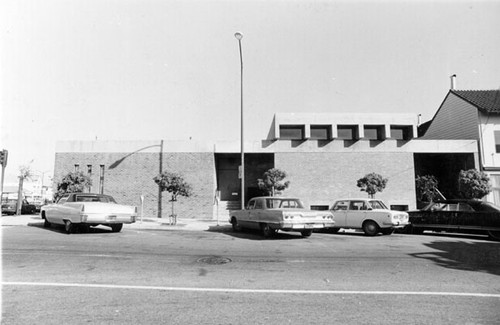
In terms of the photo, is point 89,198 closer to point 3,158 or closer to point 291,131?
point 3,158

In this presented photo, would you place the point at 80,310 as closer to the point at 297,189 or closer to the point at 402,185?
the point at 297,189

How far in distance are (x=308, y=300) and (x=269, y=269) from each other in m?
2.08

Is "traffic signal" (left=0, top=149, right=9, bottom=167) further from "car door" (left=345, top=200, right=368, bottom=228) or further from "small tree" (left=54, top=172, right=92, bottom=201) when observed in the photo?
"car door" (left=345, top=200, right=368, bottom=228)

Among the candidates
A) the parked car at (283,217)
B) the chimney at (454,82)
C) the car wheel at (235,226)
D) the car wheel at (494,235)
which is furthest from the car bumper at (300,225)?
the chimney at (454,82)

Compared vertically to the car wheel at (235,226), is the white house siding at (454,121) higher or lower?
higher

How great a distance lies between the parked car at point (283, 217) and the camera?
11047mm

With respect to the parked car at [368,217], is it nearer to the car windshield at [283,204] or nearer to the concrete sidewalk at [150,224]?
the car windshield at [283,204]

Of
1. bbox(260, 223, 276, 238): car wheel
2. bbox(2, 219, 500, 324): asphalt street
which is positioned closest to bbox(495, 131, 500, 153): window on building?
bbox(2, 219, 500, 324): asphalt street

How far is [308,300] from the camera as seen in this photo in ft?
15.2

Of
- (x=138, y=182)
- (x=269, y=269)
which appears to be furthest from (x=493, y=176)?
(x=138, y=182)

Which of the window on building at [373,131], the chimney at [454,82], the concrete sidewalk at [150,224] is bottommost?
the concrete sidewalk at [150,224]

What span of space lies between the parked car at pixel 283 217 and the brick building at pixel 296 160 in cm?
1223

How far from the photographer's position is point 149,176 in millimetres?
25016

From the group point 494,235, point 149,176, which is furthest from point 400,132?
point 149,176
